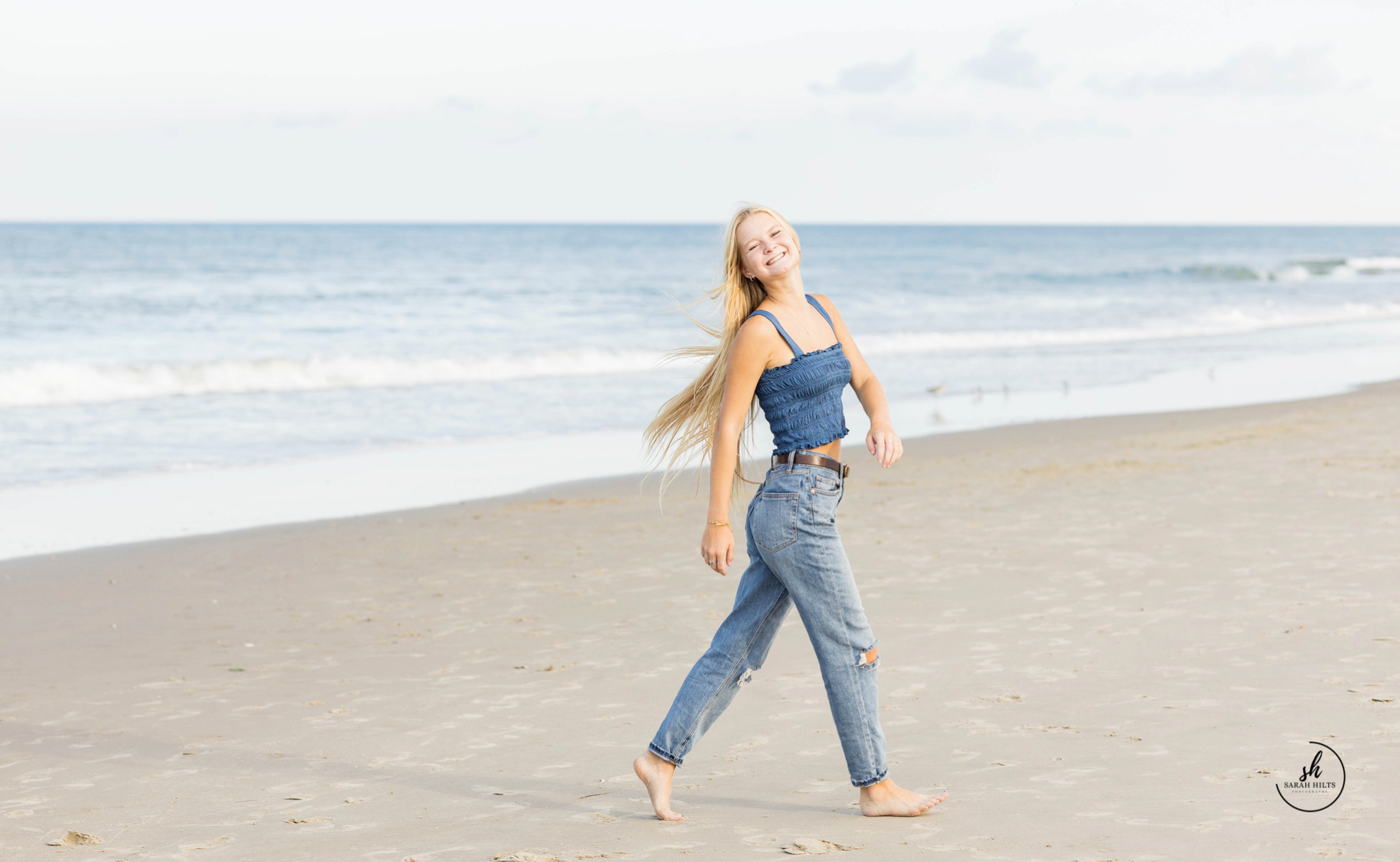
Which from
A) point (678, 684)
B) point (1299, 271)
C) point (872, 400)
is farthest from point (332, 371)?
point (1299, 271)

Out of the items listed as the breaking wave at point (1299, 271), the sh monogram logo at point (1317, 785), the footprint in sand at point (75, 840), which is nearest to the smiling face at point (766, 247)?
the sh monogram logo at point (1317, 785)

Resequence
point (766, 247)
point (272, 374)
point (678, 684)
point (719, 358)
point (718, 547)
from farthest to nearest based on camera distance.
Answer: point (272, 374) < point (678, 684) < point (719, 358) < point (766, 247) < point (718, 547)

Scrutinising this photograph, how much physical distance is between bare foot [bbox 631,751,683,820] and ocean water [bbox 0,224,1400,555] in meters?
1.43

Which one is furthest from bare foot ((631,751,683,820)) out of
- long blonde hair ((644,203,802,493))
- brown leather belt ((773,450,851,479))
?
brown leather belt ((773,450,851,479))

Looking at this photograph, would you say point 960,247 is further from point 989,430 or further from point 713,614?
point 713,614

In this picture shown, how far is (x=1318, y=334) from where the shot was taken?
2759cm

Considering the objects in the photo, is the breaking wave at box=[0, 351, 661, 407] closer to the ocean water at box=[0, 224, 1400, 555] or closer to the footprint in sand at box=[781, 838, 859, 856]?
the ocean water at box=[0, 224, 1400, 555]

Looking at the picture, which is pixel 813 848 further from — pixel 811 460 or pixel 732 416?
pixel 732 416

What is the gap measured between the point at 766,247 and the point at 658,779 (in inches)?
61.6

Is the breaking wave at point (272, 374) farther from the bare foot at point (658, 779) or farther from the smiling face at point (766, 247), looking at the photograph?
the smiling face at point (766, 247)

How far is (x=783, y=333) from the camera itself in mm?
3326

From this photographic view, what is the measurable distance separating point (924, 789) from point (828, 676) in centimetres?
62

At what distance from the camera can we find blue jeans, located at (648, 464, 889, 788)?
10.9ft

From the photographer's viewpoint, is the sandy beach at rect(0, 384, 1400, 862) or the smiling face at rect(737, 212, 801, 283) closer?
the smiling face at rect(737, 212, 801, 283)
